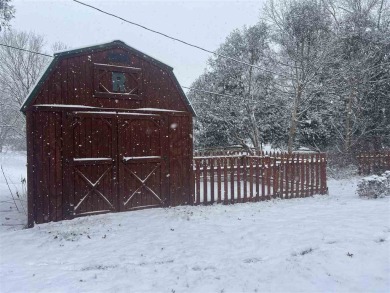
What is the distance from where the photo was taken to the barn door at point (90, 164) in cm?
812

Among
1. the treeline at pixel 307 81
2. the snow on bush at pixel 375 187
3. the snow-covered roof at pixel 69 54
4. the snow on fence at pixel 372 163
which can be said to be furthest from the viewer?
the treeline at pixel 307 81

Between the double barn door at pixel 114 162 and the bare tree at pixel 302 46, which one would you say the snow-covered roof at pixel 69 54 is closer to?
the double barn door at pixel 114 162

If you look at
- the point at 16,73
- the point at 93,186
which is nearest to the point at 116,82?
the point at 93,186

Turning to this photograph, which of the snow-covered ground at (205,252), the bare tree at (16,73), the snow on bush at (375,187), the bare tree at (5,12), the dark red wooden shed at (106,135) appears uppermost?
the bare tree at (16,73)

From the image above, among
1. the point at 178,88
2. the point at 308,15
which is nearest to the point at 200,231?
the point at 178,88

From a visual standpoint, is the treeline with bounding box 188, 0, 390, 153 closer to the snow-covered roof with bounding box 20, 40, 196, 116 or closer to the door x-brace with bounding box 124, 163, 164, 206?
the snow-covered roof with bounding box 20, 40, 196, 116

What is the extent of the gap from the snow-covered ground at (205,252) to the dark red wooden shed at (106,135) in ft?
2.30

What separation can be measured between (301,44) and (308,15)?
5.66ft

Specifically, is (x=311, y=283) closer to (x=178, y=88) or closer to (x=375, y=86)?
(x=178, y=88)

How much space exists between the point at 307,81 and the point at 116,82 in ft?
39.3

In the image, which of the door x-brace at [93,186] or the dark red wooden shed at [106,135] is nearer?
the dark red wooden shed at [106,135]

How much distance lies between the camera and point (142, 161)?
358 inches

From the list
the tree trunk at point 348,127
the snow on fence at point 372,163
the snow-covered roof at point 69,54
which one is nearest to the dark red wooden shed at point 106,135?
the snow-covered roof at point 69,54

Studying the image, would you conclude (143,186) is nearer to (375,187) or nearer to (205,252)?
(205,252)
